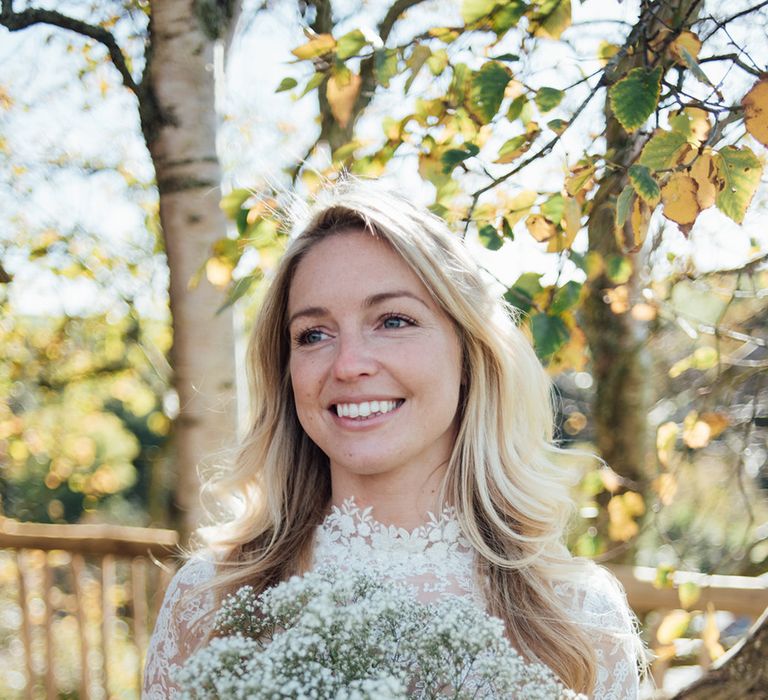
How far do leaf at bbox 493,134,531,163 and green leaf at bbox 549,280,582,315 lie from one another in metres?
0.28

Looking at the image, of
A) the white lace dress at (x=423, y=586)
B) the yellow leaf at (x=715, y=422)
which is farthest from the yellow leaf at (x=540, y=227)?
the yellow leaf at (x=715, y=422)

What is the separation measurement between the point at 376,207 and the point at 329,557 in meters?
0.63

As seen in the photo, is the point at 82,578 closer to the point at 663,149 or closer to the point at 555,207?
the point at 555,207

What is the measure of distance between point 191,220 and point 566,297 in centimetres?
109

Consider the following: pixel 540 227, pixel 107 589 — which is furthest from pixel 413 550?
pixel 107 589

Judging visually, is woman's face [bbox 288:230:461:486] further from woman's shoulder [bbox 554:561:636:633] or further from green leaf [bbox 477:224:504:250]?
woman's shoulder [bbox 554:561:636:633]

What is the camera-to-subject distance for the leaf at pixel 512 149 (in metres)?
1.67

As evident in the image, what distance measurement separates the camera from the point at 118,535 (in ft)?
10.4

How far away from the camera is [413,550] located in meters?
1.50

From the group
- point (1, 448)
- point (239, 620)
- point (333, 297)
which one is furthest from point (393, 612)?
point (1, 448)

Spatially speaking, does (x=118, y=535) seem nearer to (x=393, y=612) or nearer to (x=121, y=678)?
(x=121, y=678)

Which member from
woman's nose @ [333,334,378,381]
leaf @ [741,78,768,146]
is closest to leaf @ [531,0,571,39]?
leaf @ [741,78,768,146]

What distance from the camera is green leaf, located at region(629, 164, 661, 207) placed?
125cm

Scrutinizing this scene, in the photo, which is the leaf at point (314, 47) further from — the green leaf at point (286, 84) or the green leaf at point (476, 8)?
the green leaf at point (476, 8)
